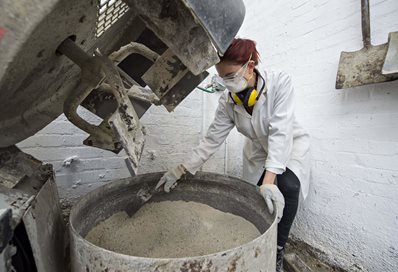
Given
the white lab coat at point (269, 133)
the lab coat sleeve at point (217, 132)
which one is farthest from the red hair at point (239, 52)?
the lab coat sleeve at point (217, 132)

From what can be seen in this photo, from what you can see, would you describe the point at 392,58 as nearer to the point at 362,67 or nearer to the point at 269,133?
the point at 362,67

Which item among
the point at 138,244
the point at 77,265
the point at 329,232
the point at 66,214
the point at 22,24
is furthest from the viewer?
the point at 66,214

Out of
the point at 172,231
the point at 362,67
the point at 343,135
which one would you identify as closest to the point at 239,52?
the point at 362,67

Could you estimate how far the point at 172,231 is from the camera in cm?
113

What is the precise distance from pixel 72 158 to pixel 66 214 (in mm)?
313

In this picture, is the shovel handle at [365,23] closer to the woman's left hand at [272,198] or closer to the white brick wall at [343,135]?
the white brick wall at [343,135]

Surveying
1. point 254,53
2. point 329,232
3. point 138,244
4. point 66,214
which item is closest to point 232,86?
point 254,53

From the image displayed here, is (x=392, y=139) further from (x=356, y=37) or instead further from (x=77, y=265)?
(x=77, y=265)

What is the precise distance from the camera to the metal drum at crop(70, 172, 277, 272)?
0.62 metres

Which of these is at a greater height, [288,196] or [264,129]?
[264,129]

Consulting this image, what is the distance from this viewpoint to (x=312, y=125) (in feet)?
4.61

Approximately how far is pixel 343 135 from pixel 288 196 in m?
0.39

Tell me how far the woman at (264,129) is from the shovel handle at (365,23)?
1.09ft

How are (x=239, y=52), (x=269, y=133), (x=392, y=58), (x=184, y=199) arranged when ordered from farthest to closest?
(x=184, y=199) → (x=269, y=133) → (x=239, y=52) → (x=392, y=58)
